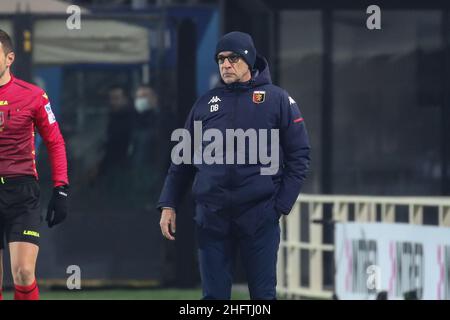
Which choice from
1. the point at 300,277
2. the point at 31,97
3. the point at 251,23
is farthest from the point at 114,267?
the point at 31,97

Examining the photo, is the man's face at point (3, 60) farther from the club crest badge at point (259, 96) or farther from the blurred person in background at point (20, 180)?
the club crest badge at point (259, 96)

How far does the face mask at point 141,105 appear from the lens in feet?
46.5

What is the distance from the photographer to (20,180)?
337 inches

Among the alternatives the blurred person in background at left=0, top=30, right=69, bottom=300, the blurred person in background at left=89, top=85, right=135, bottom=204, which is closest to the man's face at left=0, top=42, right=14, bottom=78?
the blurred person in background at left=0, top=30, right=69, bottom=300

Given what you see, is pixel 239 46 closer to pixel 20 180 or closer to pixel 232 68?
pixel 232 68

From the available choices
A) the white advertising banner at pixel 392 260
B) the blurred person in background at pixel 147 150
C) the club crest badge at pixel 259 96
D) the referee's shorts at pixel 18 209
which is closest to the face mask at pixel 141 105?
the blurred person in background at pixel 147 150

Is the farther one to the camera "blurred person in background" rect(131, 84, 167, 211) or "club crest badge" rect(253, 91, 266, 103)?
"blurred person in background" rect(131, 84, 167, 211)

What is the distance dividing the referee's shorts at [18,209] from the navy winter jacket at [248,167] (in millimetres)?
996

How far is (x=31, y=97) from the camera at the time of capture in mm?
8656

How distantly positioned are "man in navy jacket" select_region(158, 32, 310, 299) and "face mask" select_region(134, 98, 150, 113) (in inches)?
234

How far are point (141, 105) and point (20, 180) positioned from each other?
5664 millimetres

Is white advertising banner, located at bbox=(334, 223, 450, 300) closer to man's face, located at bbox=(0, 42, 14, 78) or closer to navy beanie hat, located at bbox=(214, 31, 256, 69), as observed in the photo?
navy beanie hat, located at bbox=(214, 31, 256, 69)

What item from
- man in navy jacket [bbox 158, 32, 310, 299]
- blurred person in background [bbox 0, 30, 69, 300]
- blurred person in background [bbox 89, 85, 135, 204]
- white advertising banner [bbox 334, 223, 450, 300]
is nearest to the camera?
man in navy jacket [bbox 158, 32, 310, 299]

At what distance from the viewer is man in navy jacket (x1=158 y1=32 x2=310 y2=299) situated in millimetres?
8094
